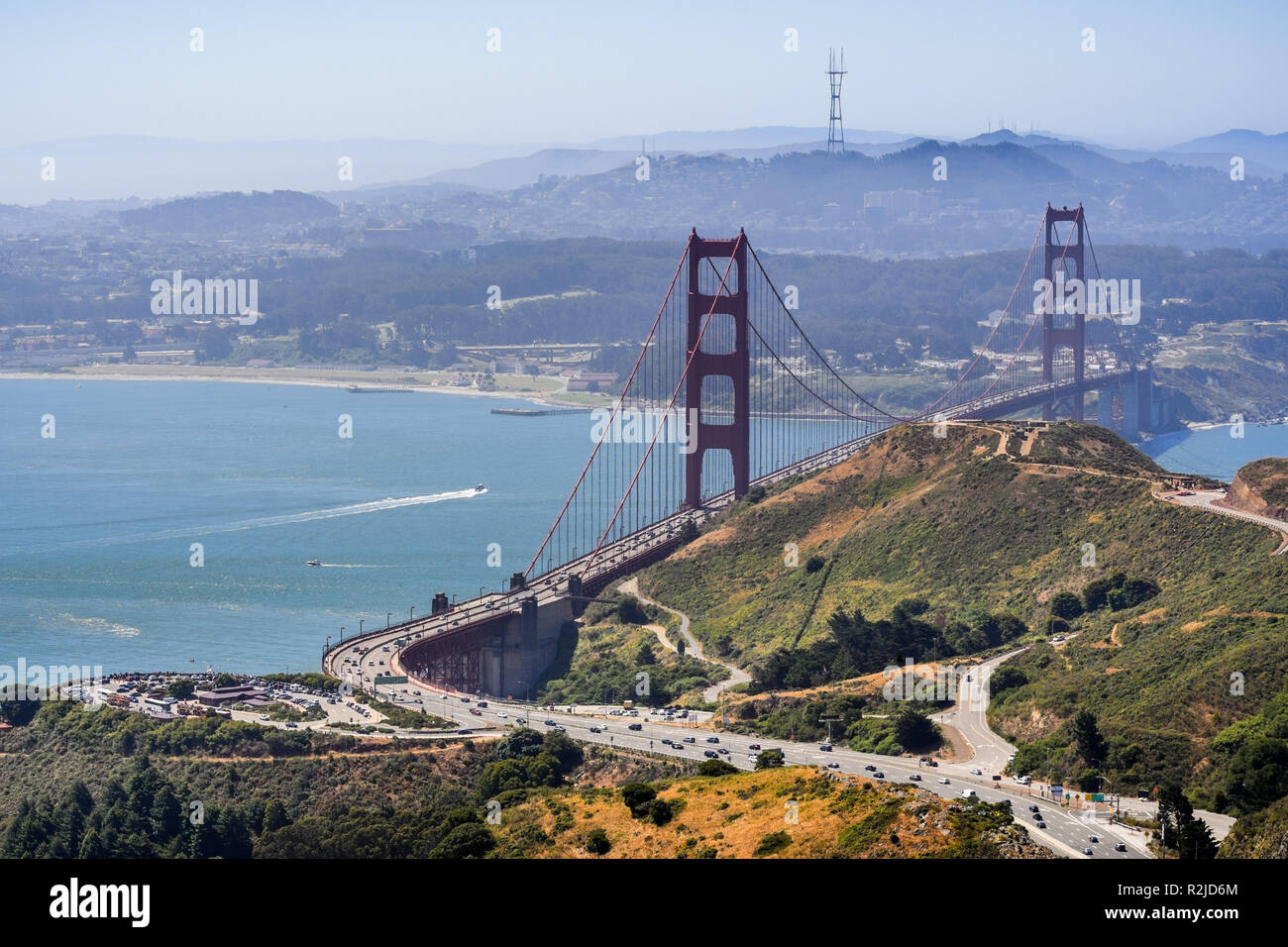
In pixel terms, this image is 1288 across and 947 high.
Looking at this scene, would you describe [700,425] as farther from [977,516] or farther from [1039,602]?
[1039,602]

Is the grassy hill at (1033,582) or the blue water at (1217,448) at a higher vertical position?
the grassy hill at (1033,582)

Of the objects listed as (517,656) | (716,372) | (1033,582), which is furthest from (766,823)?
(716,372)

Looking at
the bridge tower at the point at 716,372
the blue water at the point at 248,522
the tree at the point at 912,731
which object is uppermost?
the bridge tower at the point at 716,372

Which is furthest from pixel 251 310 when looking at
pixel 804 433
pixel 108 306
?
pixel 804 433

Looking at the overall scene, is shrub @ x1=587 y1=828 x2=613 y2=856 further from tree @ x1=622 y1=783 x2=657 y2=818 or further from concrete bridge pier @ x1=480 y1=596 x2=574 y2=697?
concrete bridge pier @ x1=480 y1=596 x2=574 y2=697

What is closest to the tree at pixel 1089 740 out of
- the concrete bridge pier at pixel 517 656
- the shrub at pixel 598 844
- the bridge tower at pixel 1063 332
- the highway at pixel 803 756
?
the highway at pixel 803 756

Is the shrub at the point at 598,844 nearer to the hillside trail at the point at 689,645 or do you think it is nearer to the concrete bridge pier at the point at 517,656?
the hillside trail at the point at 689,645

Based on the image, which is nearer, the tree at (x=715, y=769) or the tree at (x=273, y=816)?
the tree at (x=715, y=769)

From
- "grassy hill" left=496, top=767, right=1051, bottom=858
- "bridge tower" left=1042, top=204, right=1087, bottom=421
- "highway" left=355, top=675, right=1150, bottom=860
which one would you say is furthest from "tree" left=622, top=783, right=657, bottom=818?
"bridge tower" left=1042, top=204, right=1087, bottom=421
